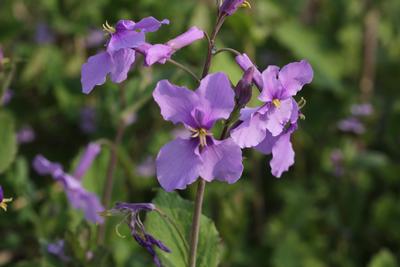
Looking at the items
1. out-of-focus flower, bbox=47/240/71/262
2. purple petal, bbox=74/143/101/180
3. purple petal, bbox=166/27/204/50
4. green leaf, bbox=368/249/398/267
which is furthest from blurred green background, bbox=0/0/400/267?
purple petal, bbox=166/27/204/50

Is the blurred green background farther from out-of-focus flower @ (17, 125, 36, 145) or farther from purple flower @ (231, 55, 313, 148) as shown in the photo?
purple flower @ (231, 55, 313, 148)

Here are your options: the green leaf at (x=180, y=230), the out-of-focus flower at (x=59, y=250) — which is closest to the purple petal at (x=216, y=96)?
the green leaf at (x=180, y=230)

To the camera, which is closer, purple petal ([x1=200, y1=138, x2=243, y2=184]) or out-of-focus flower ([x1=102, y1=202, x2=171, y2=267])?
purple petal ([x1=200, y1=138, x2=243, y2=184])

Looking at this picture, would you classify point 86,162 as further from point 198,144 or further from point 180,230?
point 198,144

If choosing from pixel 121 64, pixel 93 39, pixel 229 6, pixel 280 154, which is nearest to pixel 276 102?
pixel 280 154

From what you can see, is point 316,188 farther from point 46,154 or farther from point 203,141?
point 203,141

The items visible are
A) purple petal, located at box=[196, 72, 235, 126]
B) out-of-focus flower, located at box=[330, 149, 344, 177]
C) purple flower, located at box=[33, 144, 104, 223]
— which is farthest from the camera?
out-of-focus flower, located at box=[330, 149, 344, 177]

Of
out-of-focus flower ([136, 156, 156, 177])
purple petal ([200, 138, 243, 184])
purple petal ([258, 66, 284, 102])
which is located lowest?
out-of-focus flower ([136, 156, 156, 177])
